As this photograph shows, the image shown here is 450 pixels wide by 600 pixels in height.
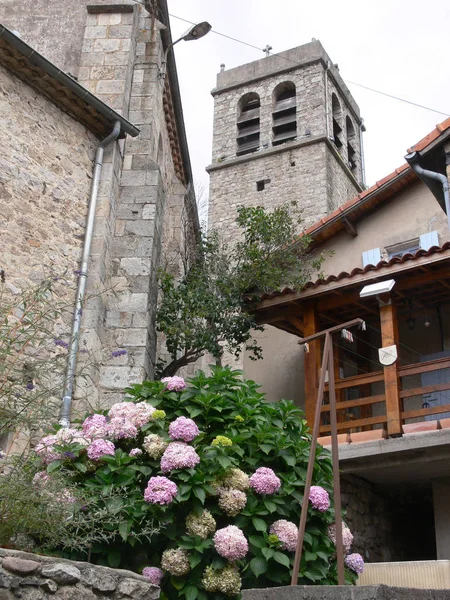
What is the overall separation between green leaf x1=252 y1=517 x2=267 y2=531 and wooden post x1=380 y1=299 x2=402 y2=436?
3884 mm

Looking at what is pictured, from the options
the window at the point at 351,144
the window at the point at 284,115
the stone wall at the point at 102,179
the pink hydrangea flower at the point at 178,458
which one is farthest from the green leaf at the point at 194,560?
the window at the point at 351,144

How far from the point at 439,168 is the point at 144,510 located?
21.8 feet

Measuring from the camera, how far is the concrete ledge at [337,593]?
382 cm

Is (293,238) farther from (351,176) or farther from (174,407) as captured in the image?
(351,176)

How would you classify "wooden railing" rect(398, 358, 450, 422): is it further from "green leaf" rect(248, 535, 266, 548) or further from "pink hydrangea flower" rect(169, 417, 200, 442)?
"pink hydrangea flower" rect(169, 417, 200, 442)

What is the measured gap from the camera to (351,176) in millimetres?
24719

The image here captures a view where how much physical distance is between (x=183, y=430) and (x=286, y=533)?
1.06 m

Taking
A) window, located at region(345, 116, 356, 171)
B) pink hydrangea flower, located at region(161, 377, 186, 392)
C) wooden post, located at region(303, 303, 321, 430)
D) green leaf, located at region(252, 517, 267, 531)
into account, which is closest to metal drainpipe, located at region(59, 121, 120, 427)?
pink hydrangea flower, located at region(161, 377, 186, 392)

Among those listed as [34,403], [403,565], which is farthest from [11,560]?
[403,565]

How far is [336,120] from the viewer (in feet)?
84.6

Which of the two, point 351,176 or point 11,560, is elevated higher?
point 351,176

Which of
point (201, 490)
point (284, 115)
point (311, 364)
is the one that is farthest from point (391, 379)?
point (284, 115)

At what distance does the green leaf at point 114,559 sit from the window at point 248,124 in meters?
21.1

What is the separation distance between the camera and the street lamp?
10.8 metres
